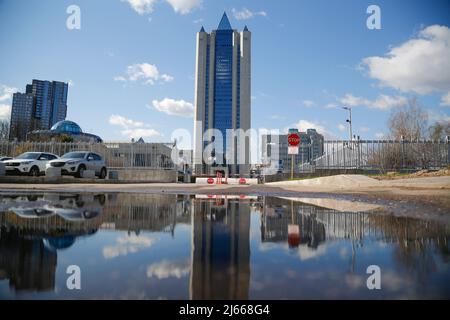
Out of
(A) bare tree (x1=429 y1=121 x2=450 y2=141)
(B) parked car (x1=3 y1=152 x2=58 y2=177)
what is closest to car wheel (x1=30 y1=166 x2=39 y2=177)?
(B) parked car (x1=3 y1=152 x2=58 y2=177)

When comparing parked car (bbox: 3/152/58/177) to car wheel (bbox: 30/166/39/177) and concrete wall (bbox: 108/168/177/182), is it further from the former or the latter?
concrete wall (bbox: 108/168/177/182)

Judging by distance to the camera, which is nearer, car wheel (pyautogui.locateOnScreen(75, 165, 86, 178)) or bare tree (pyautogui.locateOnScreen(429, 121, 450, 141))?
car wheel (pyautogui.locateOnScreen(75, 165, 86, 178))

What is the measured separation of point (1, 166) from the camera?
12.8 metres

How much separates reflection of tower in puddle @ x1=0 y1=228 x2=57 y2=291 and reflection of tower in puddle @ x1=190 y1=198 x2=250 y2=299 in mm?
699

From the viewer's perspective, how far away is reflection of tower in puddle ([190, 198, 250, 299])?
1185 millimetres

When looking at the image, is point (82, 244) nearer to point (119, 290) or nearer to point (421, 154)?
point (119, 290)

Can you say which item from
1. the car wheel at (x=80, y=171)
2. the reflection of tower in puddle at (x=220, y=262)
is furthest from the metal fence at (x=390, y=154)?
the reflection of tower in puddle at (x=220, y=262)

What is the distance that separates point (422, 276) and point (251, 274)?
0.87 meters

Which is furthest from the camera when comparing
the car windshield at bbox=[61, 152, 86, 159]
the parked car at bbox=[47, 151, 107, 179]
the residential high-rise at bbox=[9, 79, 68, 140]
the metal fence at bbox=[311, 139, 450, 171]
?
the residential high-rise at bbox=[9, 79, 68, 140]

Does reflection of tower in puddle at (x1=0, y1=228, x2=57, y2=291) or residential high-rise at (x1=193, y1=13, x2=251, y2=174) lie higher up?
residential high-rise at (x1=193, y1=13, x2=251, y2=174)

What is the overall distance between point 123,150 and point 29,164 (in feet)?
24.1

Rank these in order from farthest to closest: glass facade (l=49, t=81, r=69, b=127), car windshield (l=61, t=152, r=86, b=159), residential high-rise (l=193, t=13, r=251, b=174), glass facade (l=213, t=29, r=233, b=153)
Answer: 1. glass facade (l=49, t=81, r=69, b=127)
2. glass facade (l=213, t=29, r=233, b=153)
3. residential high-rise (l=193, t=13, r=251, b=174)
4. car windshield (l=61, t=152, r=86, b=159)
